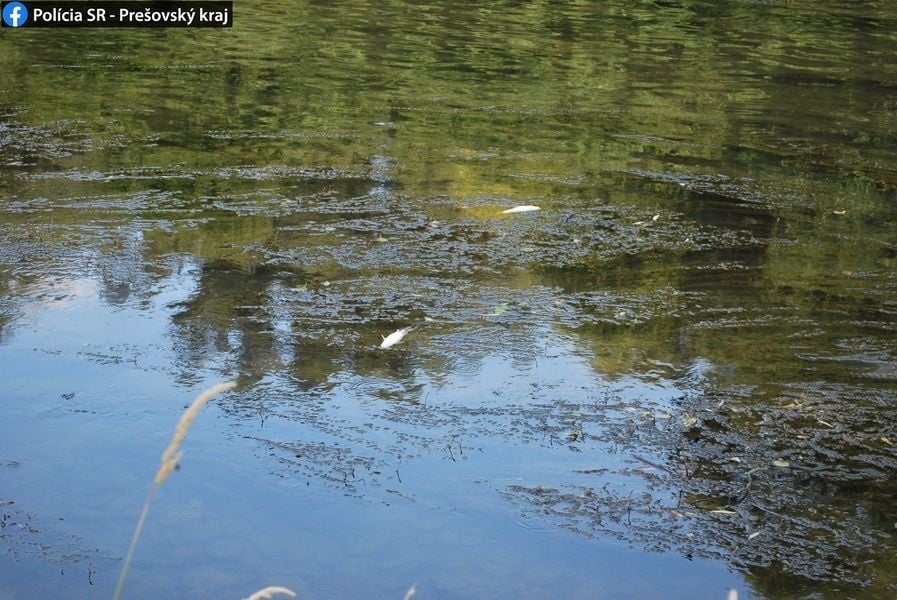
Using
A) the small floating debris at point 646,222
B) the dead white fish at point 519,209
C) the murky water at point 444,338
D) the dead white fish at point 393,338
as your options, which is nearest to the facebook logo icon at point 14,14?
the murky water at point 444,338

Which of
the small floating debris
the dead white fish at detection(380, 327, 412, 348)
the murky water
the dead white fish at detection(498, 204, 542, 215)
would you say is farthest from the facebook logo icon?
the dead white fish at detection(380, 327, 412, 348)

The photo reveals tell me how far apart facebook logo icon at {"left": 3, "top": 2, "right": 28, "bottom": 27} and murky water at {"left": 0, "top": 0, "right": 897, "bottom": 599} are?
364 cm

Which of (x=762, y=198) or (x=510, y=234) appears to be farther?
(x=762, y=198)

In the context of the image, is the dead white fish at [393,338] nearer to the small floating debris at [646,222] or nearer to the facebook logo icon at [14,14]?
the small floating debris at [646,222]

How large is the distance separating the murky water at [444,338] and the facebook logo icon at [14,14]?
3644 millimetres

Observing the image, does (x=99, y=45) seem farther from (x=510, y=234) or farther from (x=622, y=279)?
(x=622, y=279)

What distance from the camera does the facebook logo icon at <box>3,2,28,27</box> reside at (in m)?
14.4

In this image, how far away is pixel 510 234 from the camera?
7.55 metres

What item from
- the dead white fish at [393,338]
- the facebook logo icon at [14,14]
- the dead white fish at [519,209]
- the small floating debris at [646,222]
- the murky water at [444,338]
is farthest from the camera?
the facebook logo icon at [14,14]

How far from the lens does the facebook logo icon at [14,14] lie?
14445 mm

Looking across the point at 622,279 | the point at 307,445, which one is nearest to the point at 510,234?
the point at 622,279

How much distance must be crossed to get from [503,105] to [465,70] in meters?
1.74

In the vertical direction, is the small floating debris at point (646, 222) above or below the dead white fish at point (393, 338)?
above

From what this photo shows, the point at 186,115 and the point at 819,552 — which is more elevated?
the point at 186,115
